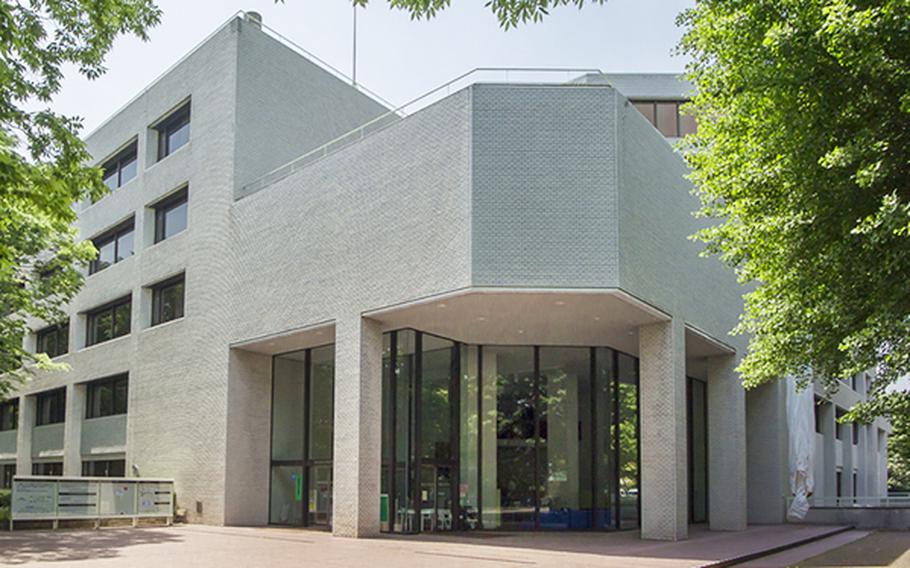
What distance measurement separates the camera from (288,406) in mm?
25469

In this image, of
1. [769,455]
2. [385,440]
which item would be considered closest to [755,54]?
[385,440]

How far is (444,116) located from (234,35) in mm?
10037

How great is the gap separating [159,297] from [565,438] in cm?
1450

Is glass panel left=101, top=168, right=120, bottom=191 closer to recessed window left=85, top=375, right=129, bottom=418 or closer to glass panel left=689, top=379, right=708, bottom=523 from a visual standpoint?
recessed window left=85, top=375, right=129, bottom=418

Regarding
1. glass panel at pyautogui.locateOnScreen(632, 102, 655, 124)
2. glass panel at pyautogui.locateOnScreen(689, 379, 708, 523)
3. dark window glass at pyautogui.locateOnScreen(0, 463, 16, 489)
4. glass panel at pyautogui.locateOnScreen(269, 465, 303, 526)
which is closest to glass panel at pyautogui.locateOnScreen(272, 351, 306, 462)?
glass panel at pyautogui.locateOnScreen(269, 465, 303, 526)

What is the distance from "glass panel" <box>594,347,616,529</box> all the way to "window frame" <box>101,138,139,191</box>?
18212 mm

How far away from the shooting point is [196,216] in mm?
26734

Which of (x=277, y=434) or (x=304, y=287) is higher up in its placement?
(x=304, y=287)

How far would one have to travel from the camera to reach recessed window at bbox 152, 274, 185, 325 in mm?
→ 27906

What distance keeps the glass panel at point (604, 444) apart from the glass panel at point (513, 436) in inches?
70.2

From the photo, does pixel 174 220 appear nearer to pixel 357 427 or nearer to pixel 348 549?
pixel 357 427

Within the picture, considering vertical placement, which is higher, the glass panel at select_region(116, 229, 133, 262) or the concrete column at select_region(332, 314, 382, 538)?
the glass panel at select_region(116, 229, 133, 262)

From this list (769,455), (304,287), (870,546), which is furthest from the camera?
(769,455)

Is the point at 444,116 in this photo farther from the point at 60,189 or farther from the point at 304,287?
the point at 60,189
